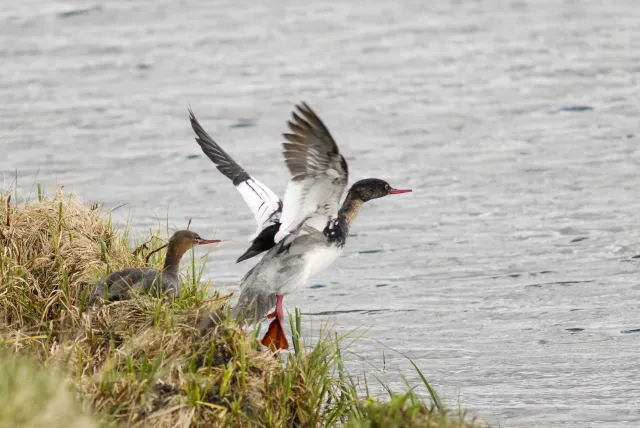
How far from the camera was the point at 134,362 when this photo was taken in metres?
5.62

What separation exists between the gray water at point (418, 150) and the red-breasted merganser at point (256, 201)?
1000 mm

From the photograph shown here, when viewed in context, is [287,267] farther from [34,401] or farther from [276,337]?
[34,401]

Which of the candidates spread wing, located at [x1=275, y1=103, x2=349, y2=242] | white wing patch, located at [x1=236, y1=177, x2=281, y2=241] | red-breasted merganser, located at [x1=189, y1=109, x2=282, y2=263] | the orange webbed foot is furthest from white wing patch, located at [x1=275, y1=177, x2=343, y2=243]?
the orange webbed foot

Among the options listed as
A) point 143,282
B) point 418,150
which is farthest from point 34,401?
point 418,150

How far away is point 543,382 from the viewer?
7.90 meters

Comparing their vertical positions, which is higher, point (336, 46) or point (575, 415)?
point (336, 46)

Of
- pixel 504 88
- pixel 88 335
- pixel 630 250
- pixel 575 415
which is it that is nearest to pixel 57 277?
pixel 88 335

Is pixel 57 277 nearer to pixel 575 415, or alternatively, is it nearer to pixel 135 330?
pixel 135 330

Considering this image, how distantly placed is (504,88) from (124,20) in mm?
8402

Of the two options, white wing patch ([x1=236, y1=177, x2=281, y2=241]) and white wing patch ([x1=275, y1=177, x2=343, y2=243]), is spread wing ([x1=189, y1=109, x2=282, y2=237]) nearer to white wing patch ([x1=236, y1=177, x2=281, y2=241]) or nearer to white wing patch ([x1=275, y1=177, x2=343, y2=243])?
Answer: white wing patch ([x1=236, y1=177, x2=281, y2=241])

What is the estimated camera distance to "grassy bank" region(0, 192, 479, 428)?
5.07 meters

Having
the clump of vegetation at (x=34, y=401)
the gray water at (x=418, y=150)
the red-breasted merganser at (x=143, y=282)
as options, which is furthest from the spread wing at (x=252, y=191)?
the clump of vegetation at (x=34, y=401)

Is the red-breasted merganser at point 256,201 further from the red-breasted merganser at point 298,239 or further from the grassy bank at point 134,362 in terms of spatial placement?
the grassy bank at point 134,362

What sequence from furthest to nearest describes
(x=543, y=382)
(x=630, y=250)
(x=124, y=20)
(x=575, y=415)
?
(x=124, y=20)
(x=630, y=250)
(x=543, y=382)
(x=575, y=415)
